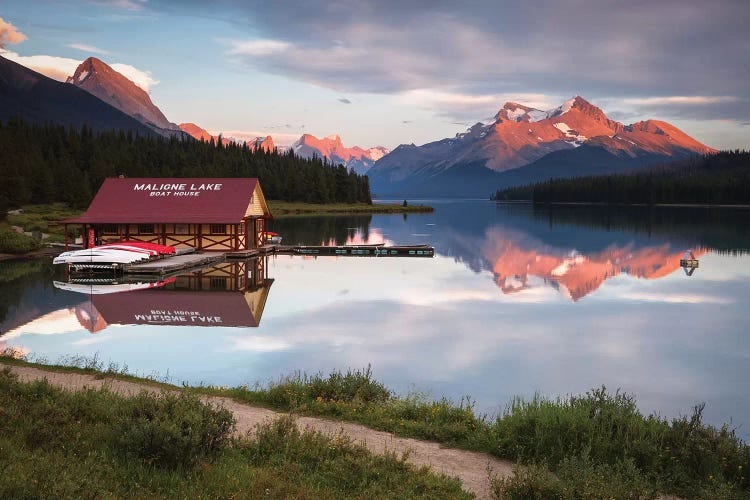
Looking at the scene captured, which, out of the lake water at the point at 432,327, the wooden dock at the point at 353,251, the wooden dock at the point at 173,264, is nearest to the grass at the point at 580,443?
the lake water at the point at 432,327

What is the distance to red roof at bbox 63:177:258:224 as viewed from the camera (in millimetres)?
51188

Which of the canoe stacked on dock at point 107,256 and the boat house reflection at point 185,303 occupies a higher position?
the canoe stacked on dock at point 107,256

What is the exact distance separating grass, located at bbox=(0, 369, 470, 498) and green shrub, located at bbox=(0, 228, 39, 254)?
44746 mm

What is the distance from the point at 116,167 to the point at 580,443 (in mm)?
119733

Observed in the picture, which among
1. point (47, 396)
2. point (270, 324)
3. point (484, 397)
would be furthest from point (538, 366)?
point (47, 396)

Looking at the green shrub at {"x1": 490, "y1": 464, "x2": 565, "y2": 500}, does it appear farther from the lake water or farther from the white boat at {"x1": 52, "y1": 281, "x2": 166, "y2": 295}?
the white boat at {"x1": 52, "y1": 281, "x2": 166, "y2": 295}

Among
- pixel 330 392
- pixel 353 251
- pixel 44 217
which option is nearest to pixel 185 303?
pixel 330 392

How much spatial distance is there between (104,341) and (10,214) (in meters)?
65.6

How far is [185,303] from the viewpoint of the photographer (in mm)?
31016

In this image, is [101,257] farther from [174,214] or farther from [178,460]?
[178,460]

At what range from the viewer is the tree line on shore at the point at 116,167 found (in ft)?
299

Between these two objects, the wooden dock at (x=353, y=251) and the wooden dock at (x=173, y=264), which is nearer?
the wooden dock at (x=173, y=264)

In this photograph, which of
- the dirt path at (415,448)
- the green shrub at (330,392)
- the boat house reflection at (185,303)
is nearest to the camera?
the dirt path at (415,448)

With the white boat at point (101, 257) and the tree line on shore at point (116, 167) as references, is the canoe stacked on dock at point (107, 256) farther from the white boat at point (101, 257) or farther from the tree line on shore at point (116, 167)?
the tree line on shore at point (116, 167)
